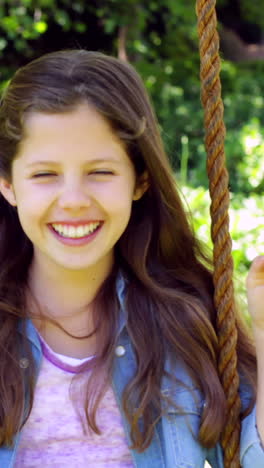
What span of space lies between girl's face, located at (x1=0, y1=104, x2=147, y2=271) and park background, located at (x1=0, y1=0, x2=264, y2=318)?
3065 millimetres

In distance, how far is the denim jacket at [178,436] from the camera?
1.70 metres

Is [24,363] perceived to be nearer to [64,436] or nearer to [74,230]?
[64,436]

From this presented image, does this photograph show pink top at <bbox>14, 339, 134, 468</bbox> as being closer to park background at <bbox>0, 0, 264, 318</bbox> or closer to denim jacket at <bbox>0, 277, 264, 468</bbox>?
denim jacket at <bbox>0, 277, 264, 468</bbox>

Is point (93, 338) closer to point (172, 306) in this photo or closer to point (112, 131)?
point (172, 306)

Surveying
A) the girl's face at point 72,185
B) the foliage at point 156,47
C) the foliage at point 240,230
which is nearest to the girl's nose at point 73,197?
the girl's face at point 72,185

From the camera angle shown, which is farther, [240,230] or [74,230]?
[240,230]

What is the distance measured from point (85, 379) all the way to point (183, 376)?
8.6 inches

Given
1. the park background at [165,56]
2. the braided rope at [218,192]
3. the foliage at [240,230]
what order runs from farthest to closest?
1. the park background at [165,56]
2. the foliage at [240,230]
3. the braided rope at [218,192]

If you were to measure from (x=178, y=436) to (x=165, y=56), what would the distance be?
665 centimetres

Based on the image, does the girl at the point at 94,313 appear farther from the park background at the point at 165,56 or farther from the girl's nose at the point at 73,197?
the park background at the point at 165,56

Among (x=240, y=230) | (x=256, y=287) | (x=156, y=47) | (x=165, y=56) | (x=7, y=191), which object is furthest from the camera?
(x=165, y=56)

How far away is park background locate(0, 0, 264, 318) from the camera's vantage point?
5.50 meters

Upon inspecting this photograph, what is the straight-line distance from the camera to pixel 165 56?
8.00 meters

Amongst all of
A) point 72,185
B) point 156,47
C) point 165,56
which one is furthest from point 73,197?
point 165,56
